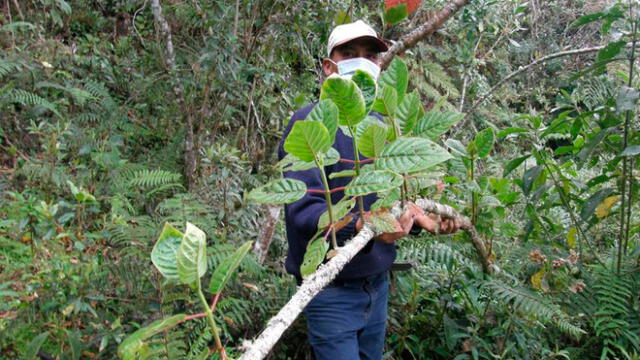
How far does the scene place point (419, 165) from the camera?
1.26m

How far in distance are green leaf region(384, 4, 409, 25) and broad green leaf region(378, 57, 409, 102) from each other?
80.9 inches

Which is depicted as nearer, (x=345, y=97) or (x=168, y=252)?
(x=168, y=252)

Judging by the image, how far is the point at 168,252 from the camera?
0.88 meters

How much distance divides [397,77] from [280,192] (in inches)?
18.8

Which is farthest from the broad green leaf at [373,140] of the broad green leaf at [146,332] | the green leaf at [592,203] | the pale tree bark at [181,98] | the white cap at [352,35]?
the pale tree bark at [181,98]

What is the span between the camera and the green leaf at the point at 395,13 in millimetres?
3416

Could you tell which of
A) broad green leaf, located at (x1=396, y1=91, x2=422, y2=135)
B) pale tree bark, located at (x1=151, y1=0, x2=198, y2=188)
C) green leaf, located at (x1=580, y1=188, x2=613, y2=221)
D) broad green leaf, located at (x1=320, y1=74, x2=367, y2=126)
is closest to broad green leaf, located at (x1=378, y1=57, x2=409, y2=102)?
broad green leaf, located at (x1=396, y1=91, x2=422, y2=135)

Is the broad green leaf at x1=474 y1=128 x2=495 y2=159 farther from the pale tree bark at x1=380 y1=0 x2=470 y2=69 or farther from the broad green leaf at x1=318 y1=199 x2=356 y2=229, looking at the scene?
the pale tree bark at x1=380 y1=0 x2=470 y2=69

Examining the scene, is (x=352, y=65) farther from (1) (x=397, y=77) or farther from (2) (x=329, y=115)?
(2) (x=329, y=115)

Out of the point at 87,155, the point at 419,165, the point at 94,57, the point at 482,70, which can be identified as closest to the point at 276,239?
the point at 87,155

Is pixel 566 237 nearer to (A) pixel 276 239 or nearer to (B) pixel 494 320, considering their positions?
(B) pixel 494 320

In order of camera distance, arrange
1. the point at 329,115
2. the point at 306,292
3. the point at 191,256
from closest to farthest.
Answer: the point at 191,256 → the point at 306,292 → the point at 329,115

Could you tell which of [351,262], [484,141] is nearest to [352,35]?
[484,141]

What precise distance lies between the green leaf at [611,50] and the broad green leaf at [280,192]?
1.77m
